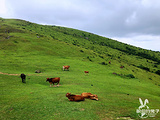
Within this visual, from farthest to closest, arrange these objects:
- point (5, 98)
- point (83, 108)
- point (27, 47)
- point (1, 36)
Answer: point (1, 36) → point (27, 47) → point (5, 98) → point (83, 108)

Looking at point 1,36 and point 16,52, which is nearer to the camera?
point 16,52

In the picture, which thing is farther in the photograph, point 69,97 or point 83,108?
point 69,97

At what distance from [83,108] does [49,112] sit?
113 inches

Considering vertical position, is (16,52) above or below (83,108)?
above

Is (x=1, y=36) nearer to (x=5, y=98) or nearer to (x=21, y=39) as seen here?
(x=21, y=39)

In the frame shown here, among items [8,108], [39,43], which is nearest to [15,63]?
[39,43]

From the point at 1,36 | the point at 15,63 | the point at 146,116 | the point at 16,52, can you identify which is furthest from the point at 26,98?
the point at 1,36

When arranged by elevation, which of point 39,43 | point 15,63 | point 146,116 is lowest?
point 146,116

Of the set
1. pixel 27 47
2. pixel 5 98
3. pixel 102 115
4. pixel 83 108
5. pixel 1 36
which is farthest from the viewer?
pixel 1 36

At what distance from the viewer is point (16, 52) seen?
136 feet

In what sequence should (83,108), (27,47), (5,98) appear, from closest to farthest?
(83,108) → (5,98) → (27,47)

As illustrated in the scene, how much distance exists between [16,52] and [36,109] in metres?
38.2

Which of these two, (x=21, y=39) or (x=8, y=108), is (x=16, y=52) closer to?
(x=21, y=39)

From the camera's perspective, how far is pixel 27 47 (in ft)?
151
